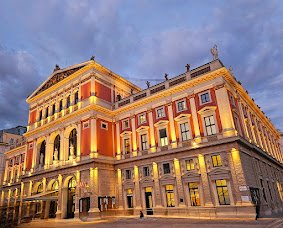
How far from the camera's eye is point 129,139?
106 ft

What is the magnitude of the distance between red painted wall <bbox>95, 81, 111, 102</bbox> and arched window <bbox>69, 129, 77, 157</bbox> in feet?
21.7

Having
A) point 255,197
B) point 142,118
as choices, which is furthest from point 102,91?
point 255,197

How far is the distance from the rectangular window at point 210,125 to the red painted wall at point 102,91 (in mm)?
16110

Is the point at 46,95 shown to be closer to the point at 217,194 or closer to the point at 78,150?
the point at 78,150

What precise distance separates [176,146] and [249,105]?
590 inches

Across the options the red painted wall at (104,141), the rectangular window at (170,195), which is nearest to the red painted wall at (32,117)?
the red painted wall at (104,141)

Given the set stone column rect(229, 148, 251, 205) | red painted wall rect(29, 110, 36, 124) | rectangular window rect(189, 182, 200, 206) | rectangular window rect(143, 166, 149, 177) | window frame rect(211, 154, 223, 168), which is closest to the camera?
stone column rect(229, 148, 251, 205)

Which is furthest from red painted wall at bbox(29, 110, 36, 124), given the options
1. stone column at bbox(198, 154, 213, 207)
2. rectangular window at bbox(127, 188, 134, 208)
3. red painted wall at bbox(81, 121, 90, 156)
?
stone column at bbox(198, 154, 213, 207)

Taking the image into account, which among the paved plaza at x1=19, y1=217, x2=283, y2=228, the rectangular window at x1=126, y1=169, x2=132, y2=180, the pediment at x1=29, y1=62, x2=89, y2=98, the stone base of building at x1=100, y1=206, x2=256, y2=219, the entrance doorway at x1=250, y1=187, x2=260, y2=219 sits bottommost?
the paved plaza at x1=19, y1=217, x2=283, y2=228

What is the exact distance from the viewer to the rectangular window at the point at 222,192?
72.0ft

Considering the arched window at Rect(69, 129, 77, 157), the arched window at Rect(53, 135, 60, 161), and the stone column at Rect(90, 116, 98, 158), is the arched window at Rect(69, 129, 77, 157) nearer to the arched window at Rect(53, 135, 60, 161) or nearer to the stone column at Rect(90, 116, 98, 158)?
the arched window at Rect(53, 135, 60, 161)

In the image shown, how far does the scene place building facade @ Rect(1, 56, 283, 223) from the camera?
75.8 ft

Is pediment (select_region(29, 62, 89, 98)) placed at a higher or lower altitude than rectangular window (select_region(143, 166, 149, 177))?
higher

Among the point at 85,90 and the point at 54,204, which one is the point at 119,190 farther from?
the point at 85,90
